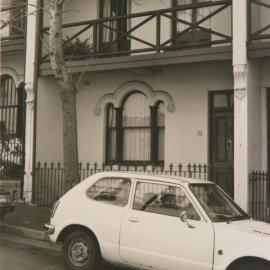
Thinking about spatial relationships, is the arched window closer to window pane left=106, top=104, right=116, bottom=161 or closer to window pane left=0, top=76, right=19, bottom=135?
window pane left=106, top=104, right=116, bottom=161

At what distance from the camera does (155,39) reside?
46.1 feet

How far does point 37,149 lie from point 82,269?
7.83m

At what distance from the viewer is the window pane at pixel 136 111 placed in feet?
47.0

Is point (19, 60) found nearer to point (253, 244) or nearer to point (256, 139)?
point (256, 139)

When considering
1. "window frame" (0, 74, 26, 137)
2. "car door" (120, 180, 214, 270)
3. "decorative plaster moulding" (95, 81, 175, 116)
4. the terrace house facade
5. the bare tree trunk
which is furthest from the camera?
"window frame" (0, 74, 26, 137)

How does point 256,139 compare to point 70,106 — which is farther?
point 256,139

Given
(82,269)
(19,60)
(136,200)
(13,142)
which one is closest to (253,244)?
(136,200)

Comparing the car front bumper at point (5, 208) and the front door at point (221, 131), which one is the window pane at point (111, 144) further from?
the car front bumper at point (5, 208)

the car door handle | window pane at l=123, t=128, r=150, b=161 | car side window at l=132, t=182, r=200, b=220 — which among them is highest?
window pane at l=123, t=128, r=150, b=161

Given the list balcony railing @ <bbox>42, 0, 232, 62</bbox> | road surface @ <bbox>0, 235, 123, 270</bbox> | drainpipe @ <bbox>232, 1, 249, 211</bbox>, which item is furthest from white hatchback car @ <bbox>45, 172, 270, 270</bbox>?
balcony railing @ <bbox>42, 0, 232, 62</bbox>

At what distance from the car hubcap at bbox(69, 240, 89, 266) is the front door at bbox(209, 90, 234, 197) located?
6099 mm

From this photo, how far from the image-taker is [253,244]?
624cm

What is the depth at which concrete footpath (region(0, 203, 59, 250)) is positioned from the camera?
32.6ft

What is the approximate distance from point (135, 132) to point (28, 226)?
15.8 ft
